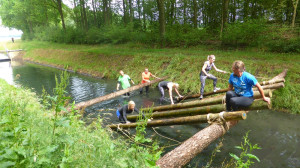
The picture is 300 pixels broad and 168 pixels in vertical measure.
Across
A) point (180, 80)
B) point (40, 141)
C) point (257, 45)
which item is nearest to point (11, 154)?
point (40, 141)

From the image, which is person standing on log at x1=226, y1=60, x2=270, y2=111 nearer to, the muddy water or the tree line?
the muddy water

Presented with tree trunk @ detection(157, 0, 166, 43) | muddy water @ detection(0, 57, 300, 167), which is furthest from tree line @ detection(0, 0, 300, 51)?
muddy water @ detection(0, 57, 300, 167)

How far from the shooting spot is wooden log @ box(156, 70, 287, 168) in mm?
3102

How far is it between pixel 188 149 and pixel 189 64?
985 centimetres

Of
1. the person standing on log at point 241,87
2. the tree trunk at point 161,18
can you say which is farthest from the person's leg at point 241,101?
the tree trunk at point 161,18

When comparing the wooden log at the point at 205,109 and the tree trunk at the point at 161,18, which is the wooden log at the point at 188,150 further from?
the tree trunk at the point at 161,18

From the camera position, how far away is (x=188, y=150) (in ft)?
11.3

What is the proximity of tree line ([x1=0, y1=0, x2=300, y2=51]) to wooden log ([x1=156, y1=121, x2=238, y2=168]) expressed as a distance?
506 inches

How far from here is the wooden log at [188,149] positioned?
10.2ft

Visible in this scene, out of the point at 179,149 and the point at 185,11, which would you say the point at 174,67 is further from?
the point at 185,11

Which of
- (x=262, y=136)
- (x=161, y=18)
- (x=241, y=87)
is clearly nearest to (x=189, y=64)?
(x=262, y=136)

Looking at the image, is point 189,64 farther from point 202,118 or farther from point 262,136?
point 202,118

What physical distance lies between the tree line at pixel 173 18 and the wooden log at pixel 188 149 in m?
12.9

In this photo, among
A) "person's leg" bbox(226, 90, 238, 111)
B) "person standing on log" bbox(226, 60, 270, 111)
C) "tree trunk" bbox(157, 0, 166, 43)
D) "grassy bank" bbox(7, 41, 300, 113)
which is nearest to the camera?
"person standing on log" bbox(226, 60, 270, 111)
